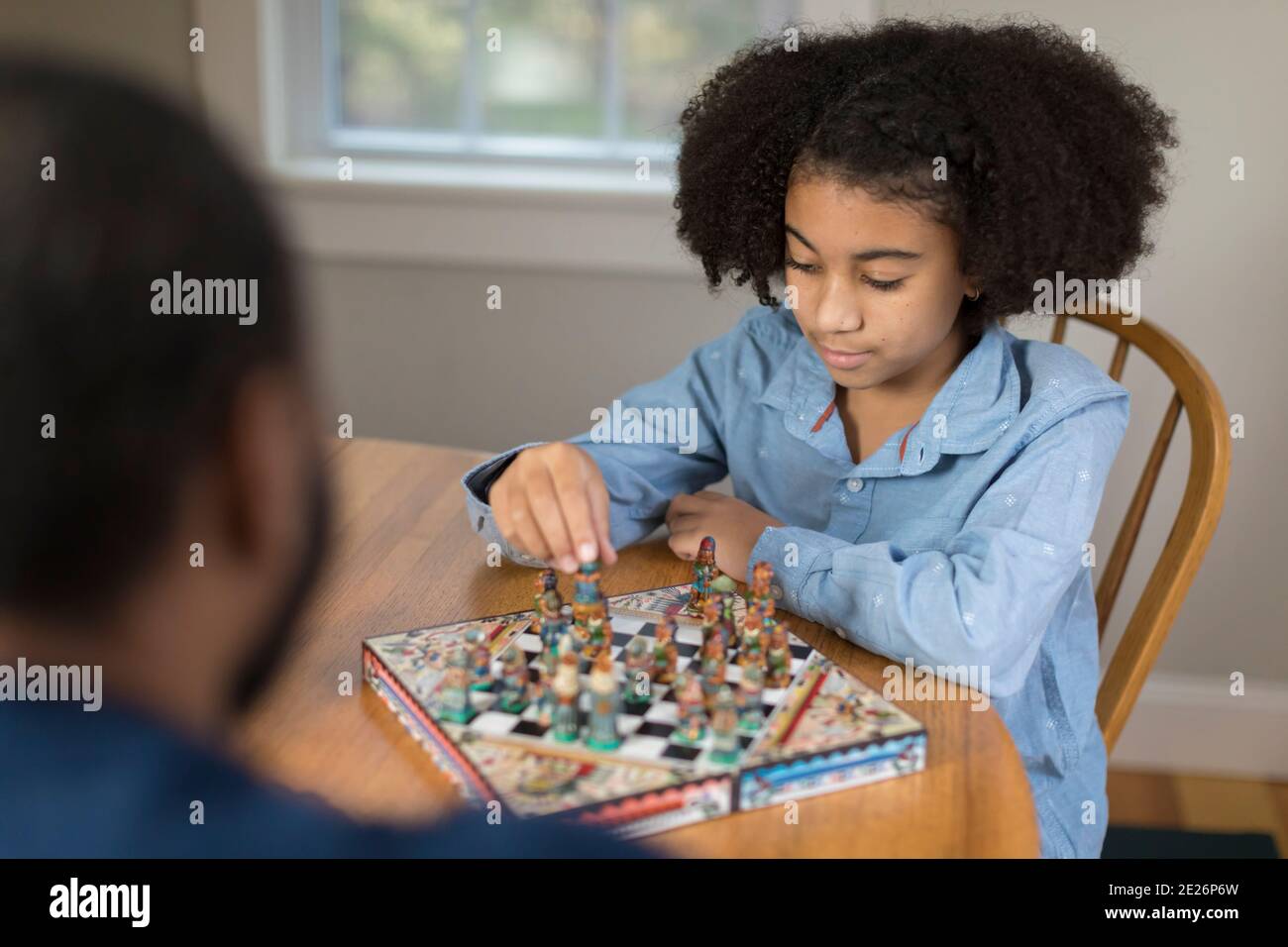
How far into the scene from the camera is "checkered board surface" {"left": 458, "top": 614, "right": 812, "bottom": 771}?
98 cm

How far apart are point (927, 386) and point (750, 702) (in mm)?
641

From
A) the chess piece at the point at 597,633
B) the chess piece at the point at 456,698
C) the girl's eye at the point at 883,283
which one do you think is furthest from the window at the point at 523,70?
the chess piece at the point at 456,698

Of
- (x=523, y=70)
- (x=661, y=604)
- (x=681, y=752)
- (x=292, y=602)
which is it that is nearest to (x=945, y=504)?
(x=661, y=604)

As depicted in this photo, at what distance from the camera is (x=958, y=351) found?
1561 millimetres

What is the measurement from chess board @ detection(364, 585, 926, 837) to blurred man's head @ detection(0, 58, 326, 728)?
0.44m

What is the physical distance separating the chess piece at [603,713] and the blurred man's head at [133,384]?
480mm

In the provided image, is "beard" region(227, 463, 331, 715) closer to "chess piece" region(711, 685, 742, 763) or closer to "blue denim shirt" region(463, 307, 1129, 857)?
"chess piece" region(711, 685, 742, 763)

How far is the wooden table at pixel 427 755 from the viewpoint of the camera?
957 mm

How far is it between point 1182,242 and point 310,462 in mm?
2068

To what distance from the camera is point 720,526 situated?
1.44 m

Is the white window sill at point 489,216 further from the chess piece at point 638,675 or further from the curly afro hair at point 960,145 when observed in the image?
the chess piece at point 638,675

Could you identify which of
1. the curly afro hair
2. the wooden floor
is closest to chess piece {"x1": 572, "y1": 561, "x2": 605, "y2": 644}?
the curly afro hair

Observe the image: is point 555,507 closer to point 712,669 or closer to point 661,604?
point 661,604
